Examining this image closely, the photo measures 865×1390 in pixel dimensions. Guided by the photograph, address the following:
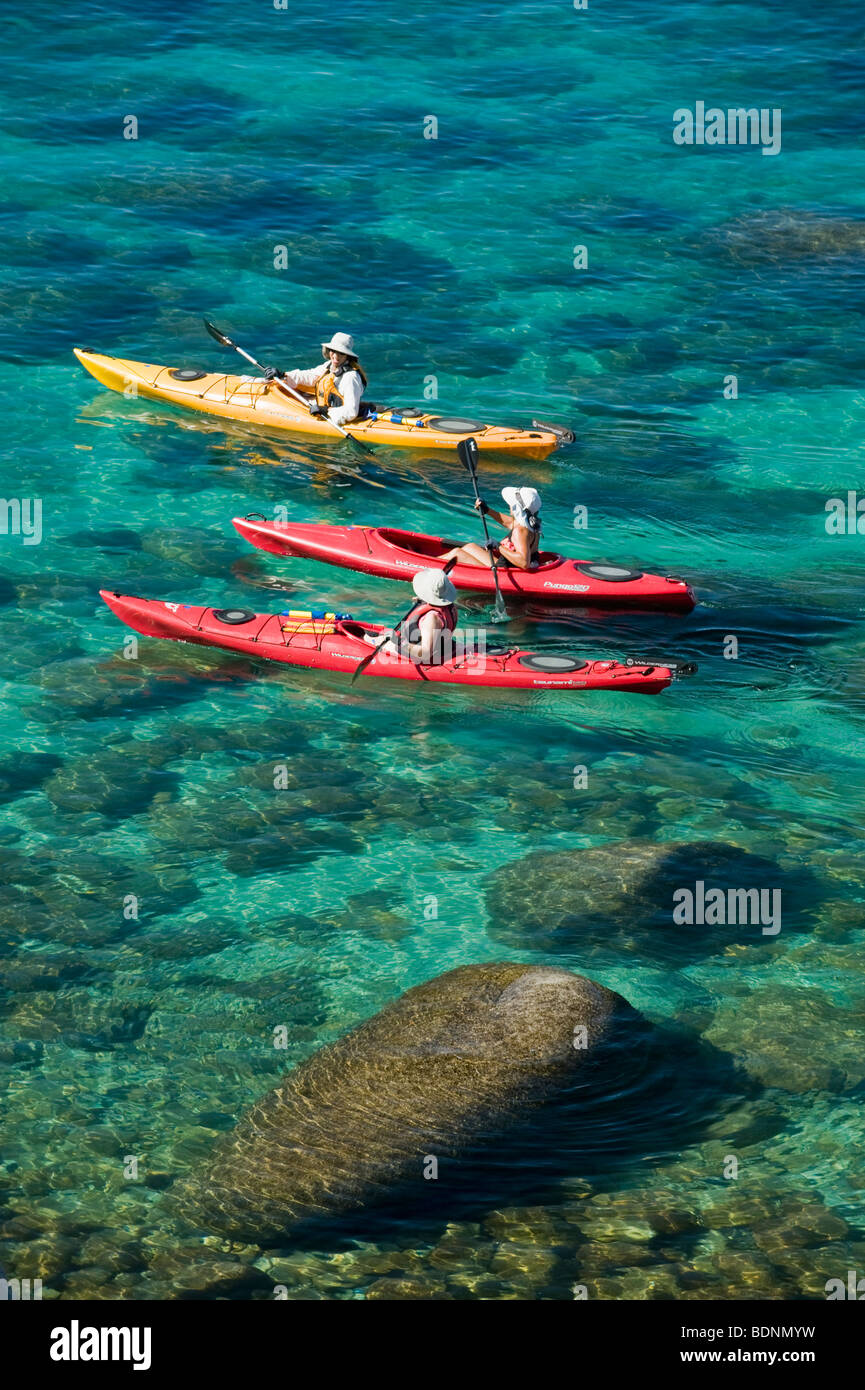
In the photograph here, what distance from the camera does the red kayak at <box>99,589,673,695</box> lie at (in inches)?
461

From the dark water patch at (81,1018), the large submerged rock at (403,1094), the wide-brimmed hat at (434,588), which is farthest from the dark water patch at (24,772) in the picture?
the large submerged rock at (403,1094)

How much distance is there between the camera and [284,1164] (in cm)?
743

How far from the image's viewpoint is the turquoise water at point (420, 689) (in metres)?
7.65

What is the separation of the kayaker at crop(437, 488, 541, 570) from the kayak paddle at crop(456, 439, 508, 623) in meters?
0.09

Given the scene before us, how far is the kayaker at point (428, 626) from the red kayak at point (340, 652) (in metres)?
0.07

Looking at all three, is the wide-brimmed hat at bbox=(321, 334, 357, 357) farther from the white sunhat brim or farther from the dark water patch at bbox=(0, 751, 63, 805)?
the dark water patch at bbox=(0, 751, 63, 805)

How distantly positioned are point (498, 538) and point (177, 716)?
430 cm

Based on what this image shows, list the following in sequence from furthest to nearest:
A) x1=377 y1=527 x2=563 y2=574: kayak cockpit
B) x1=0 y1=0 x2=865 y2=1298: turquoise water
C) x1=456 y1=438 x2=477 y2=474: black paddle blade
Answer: x1=456 y1=438 x2=477 y2=474: black paddle blade
x1=377 y1=527 x2=563 y2=574: kayak cockpit
x1=0 y1=0 x2=865 y2=1298: turquoise water

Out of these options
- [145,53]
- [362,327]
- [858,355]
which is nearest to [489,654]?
[362,327]

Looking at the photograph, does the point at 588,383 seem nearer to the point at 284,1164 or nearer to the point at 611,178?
the point at 611,178

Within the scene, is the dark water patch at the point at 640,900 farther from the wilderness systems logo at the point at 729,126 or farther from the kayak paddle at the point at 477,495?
the wilderness systems logo at the point at 729,126

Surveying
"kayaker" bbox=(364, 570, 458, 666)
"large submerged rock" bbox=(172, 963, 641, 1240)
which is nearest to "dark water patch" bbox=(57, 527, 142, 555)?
"kayaker" bbox=(364, 570, 458, 666)

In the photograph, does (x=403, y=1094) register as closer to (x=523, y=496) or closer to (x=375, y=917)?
(x=375, y=917)
